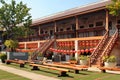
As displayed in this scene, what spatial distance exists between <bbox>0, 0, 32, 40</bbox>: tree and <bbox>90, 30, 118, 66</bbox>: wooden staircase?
1867cm

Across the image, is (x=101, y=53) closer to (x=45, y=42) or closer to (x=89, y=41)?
(x=89, y=41)

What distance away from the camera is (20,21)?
42.7 m

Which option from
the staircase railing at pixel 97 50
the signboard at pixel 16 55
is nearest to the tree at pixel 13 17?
the signboard at pixel 16 55

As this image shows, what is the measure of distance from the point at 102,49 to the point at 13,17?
20376mm

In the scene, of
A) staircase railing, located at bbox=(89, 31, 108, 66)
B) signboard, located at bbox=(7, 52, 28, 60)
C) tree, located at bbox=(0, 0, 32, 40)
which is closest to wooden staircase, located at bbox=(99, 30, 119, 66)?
staircase railing, located at bbox=(89, 31, 108, 66)

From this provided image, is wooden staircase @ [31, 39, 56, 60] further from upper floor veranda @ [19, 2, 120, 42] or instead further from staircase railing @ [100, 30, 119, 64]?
staircase railing @ [100, 30, 119, 64]

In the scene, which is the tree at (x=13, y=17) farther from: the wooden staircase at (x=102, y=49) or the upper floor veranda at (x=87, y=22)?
the wooden staircase at (x=102, y=49)

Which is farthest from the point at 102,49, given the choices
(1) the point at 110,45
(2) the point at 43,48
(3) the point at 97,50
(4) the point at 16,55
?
(2) the point at 43,48

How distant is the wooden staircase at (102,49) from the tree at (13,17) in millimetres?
18673

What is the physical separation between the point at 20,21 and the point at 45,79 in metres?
27.9

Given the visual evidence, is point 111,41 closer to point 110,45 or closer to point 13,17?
point 110,45

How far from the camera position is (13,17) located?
42688 millimetres

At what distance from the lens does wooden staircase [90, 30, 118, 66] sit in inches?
984

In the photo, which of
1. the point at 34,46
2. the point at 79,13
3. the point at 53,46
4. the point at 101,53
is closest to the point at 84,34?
the point at 79,13
